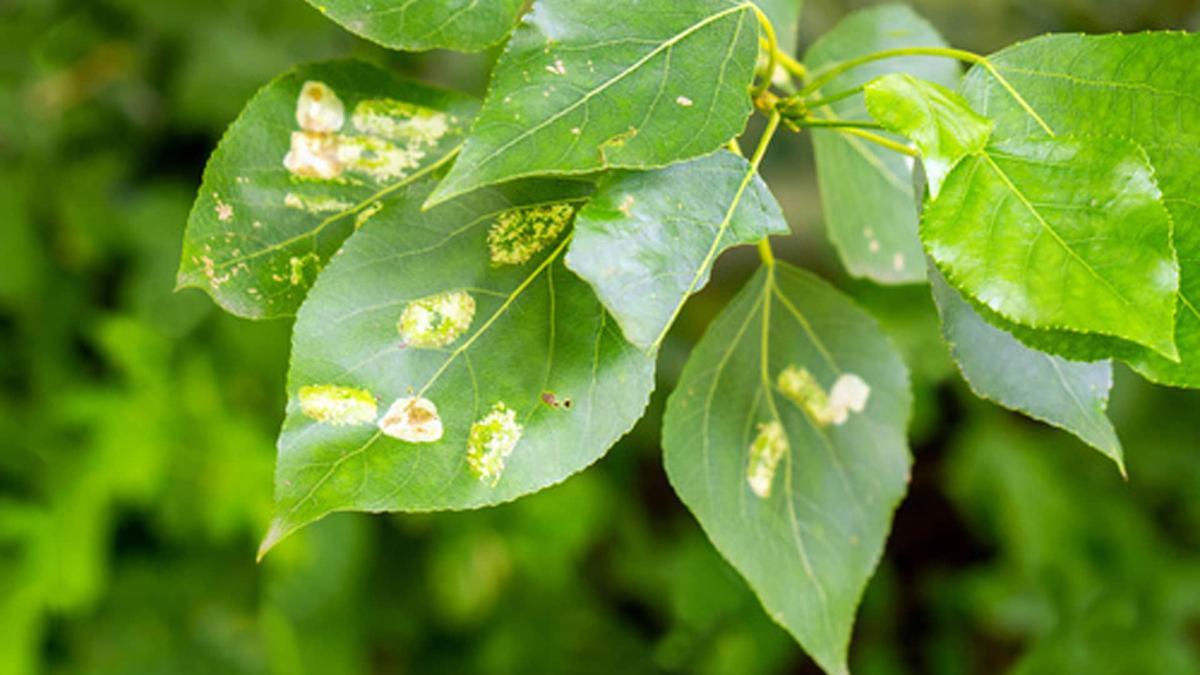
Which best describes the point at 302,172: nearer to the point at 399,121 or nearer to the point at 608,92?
the point at 399,121

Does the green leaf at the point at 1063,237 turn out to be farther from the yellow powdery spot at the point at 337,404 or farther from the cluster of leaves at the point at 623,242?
the yellow powdery spot at the point at 337,404

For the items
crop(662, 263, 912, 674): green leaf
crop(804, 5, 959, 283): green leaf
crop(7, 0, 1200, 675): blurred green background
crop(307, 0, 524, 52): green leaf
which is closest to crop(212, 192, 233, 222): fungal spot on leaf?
crop(307, 0, 524, 52): green leaf

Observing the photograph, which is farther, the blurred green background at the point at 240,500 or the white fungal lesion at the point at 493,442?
the blurred green background at the point at 240,500

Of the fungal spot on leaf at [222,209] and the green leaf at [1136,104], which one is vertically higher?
the green leaf at [1136,104]

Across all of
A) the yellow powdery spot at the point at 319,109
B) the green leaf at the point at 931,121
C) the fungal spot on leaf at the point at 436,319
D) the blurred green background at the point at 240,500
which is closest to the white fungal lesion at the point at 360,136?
the yellow powdery spot at the point at 319,109

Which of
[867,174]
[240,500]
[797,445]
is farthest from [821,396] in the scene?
[240,500]

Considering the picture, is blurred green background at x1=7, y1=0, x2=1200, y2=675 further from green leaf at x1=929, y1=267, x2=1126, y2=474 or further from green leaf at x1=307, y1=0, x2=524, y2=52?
green leaf at x1=929, y1=267, x2=1126, y2=474

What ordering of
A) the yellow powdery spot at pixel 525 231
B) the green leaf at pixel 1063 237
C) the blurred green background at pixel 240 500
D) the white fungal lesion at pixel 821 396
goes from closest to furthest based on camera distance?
the green leaf at pixel 1063 237 → the yellow powdery spot at pixel 525 231 → the white fungal lesion at pixel 821 396 → the blurred green background at pixel 240 500
